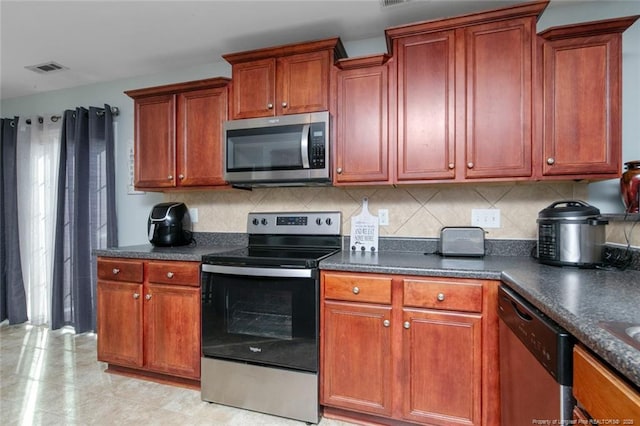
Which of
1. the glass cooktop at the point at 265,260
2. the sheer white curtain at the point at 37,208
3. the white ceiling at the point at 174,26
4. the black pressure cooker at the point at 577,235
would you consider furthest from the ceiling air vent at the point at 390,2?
the sheer white curtain at the point at 37,208

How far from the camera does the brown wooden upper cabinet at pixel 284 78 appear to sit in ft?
6.66

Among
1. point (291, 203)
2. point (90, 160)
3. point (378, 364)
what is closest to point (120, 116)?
point (90, 160)

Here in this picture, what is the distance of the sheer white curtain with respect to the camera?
129 inches

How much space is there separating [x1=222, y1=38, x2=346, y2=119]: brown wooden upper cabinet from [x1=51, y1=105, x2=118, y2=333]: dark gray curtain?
161cm

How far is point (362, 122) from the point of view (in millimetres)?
1971

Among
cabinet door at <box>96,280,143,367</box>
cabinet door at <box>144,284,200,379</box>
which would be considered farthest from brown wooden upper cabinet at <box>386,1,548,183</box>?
cabinet door at <box>96,280,143,367</box>

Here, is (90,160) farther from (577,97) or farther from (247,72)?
(577,97)

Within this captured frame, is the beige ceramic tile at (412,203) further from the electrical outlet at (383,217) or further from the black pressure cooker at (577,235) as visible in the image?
the black pressure cooker at (577,235)

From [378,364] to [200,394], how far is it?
121 centimetres

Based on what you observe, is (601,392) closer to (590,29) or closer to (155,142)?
(590,29)

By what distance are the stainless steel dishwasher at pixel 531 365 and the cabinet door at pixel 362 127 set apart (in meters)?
0.98

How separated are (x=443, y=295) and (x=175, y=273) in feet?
5.38

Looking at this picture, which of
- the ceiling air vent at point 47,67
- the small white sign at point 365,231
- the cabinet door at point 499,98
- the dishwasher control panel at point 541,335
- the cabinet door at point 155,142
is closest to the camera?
the dishwasher control panel at point 541,335

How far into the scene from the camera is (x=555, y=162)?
5.46 feet
